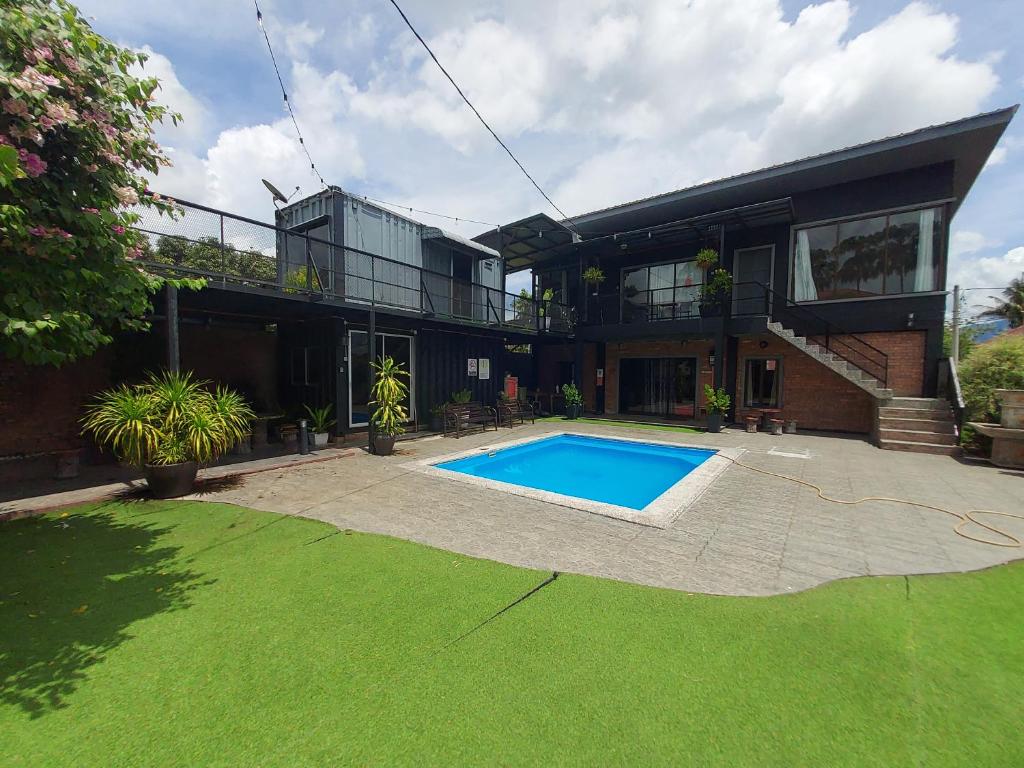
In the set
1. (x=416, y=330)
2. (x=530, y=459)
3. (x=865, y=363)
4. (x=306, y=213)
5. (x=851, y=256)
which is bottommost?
(x=530, y=459)

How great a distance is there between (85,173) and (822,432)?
15.2 meters

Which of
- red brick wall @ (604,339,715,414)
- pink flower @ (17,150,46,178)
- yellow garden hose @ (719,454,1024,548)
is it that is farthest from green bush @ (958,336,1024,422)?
pink flower @ (17,150,46,178)

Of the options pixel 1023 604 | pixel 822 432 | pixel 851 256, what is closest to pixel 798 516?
pixel 1023 604

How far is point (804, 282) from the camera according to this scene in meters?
12.0

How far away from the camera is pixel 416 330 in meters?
11.4

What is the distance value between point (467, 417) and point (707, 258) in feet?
29.4

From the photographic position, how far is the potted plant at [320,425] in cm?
920

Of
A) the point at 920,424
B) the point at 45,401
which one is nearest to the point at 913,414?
the point at 920,424

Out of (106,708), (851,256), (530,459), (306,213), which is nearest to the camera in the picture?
(106,708)

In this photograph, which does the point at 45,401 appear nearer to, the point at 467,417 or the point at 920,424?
the point at 467,417

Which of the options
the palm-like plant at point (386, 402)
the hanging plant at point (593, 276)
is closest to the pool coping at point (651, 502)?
the palm-like plant at point (386, 402)

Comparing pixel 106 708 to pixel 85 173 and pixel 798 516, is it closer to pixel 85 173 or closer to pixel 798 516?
pixel 85 173

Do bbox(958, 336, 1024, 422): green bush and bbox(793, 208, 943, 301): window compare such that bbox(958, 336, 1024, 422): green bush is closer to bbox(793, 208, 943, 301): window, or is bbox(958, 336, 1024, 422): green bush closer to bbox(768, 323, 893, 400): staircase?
bbox(768, 323, 893, 400): staircase

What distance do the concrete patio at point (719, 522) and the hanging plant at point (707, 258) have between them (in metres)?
7.16
